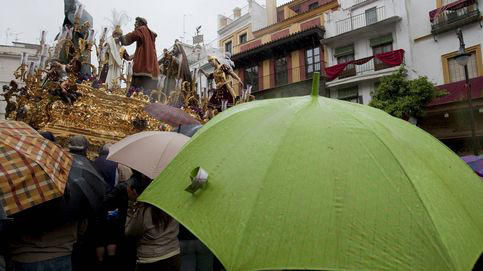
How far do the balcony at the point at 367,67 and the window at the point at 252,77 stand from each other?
7.04m

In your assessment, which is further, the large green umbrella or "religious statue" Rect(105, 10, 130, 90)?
"religious statue" Rect(105, 10, 130, 90)

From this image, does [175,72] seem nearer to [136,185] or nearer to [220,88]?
[220,88]

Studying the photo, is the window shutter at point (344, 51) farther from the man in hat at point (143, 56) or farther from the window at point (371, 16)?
the man in hat at point (143, 56)

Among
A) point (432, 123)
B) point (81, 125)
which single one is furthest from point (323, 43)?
point (81, 125)

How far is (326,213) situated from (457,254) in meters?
0.48

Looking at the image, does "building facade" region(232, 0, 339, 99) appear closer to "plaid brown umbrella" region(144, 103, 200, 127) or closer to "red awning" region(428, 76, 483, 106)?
"red awning" region(428, 76, 483, 106)

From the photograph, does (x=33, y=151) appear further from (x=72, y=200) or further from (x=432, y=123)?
(x=432, y=123)

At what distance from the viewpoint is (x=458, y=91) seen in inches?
759

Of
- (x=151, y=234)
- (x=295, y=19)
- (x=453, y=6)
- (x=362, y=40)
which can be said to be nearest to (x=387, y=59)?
(x=362, y=40)

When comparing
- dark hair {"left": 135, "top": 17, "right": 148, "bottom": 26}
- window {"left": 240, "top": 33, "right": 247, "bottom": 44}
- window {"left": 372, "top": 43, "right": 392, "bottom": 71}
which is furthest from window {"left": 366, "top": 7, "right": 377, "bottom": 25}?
dark hair {"left": 135, "top": 17, "right": 148, "bottom": 26}

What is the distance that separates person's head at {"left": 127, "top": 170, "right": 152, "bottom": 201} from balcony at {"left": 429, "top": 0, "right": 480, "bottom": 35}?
71.4 feet

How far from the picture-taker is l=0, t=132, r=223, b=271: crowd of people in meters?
2.69

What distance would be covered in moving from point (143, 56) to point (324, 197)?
931 cm

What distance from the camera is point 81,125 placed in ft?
25.5
